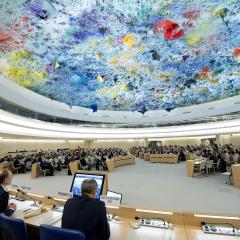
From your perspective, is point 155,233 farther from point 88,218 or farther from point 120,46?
point 120,46

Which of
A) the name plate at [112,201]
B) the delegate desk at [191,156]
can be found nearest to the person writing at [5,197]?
the name plate at [112,201]

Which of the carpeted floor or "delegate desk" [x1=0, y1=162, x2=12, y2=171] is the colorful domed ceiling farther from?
the carpeted floor

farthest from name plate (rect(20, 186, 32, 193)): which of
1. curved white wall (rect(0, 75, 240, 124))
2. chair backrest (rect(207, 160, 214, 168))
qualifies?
chair backrest (rect(207, 160, 214, 168))

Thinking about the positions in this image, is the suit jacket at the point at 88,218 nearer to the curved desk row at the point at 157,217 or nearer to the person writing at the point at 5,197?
the curved desk row at the point at 157,217

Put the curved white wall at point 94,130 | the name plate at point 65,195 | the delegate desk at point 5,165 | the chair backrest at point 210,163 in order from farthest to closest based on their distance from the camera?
the curved white wall at point 94,130
the delegate desk at point 5,165
the chair backrest at point 210,163
the name plate at point 65,195

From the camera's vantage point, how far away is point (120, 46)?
9508 millimetres

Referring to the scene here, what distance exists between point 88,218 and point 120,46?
8.43m

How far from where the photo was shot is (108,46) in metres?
9.48

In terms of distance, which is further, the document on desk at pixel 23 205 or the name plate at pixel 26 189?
the name plate at pixel 26 189

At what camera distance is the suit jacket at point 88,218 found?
79.3 inches

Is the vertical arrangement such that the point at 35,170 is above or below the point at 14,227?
below

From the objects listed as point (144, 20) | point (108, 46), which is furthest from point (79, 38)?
point (144, 20)

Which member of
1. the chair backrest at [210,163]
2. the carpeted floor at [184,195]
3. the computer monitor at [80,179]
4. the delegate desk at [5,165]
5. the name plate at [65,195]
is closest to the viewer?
the computer monitor at [80,179]

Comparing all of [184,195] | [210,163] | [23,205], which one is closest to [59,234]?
[23,205]
